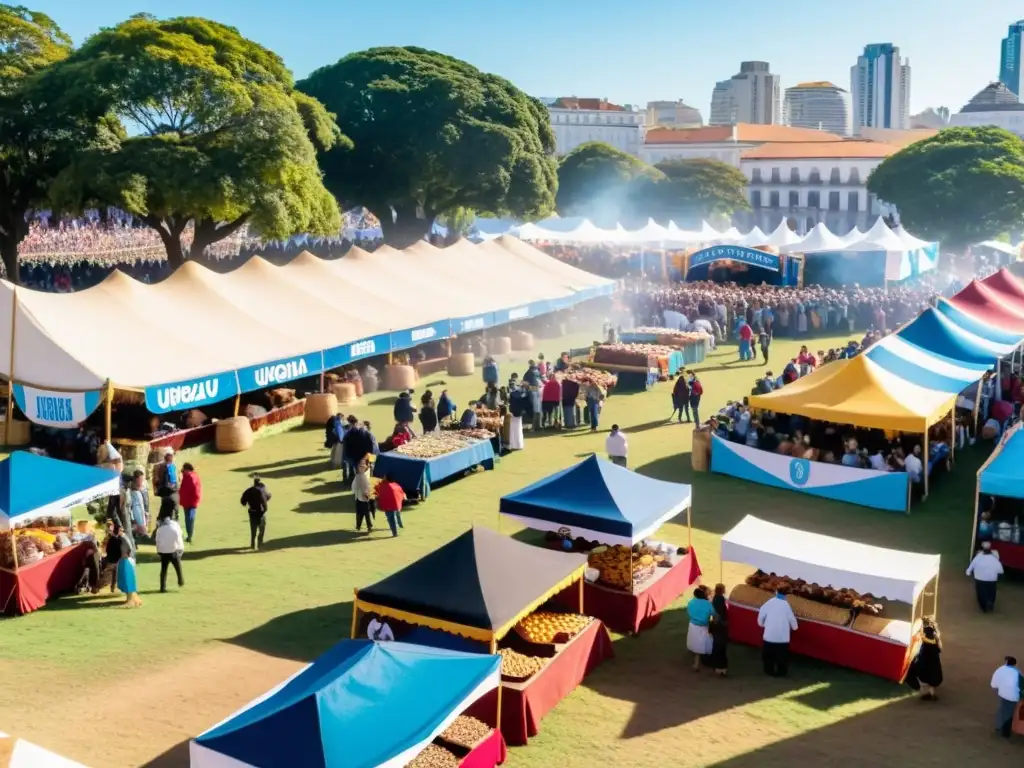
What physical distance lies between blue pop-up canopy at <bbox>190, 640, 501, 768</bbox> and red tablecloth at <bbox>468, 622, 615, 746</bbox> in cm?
112

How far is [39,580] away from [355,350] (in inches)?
445

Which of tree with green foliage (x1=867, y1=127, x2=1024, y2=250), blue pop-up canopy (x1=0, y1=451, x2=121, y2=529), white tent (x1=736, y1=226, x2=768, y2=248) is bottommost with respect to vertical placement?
blue pop-up canopy (x1=0, y1=451, x2=121, y2=529)

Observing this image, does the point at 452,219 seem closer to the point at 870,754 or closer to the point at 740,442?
the point at 740,442

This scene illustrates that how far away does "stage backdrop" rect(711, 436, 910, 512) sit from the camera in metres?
16.7

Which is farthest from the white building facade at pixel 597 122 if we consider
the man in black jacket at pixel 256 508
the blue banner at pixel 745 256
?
the man in black jacket at pixel 256 508

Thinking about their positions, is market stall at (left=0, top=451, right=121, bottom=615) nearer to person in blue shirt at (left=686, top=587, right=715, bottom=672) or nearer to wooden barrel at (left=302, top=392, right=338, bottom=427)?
person in blue shirt at (left=686, top=587, right=715, bottom=672)

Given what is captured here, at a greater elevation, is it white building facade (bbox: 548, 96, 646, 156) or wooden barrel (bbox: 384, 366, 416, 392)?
white building facade (bbox: 548, 96, 646, 156)

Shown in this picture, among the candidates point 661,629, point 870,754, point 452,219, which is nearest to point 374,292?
point 661,629

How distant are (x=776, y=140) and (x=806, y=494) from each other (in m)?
111

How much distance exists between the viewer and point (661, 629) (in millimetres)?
12539

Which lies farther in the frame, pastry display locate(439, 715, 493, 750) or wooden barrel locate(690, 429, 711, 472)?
wooden barrel locate(690, 429, 711, 472)

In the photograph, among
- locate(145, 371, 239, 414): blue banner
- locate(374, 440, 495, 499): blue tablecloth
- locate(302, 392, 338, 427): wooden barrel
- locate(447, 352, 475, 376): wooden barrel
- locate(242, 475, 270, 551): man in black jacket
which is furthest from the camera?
locate(447, 352, 475, 376): wooden barrel

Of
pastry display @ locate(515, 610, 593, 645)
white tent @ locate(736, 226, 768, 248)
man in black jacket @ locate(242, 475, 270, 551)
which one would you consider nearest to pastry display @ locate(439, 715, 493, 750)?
pastry display @ locate(515, 610, 593, 645)

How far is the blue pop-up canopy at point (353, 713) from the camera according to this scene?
7.52 meters
